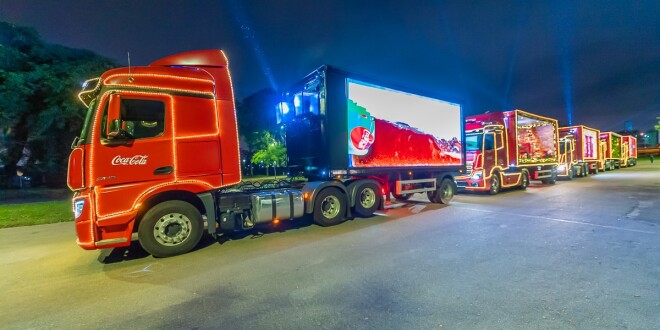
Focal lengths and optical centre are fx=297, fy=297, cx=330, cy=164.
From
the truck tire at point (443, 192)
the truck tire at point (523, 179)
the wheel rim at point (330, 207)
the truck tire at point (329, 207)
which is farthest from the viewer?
the truck tire at point (523, 179)

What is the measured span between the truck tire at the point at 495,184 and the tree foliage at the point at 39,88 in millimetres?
21616

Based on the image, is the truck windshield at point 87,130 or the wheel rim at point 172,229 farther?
the wheel rim at point 172,229

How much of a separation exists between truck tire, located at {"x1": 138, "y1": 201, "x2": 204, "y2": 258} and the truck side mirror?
4.74 feet

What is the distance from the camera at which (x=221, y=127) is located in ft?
19.5

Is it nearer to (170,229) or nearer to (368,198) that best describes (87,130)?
(170,229)

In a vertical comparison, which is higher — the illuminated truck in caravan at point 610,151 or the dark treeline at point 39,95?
the dark treeline at point 39,95

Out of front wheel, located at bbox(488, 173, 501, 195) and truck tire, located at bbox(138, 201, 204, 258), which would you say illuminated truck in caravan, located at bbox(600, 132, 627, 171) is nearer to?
front wheel, located at bbox(488, 173, 501, 195)

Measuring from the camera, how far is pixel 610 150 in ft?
106

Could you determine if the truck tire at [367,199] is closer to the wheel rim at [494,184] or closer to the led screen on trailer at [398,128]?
the led screen on trailer at [398,128]

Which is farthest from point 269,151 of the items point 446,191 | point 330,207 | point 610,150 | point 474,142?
point 610,150

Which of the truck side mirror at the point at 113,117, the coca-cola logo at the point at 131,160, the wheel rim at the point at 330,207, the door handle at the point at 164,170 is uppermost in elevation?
the truck side mirror at the point at 113,117

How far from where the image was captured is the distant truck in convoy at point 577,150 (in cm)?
2217

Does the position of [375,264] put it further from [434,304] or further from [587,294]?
[587,294]

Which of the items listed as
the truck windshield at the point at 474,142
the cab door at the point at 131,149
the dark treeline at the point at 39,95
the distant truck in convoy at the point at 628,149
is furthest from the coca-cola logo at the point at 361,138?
the distant truck in convoy at the point at 628,149
